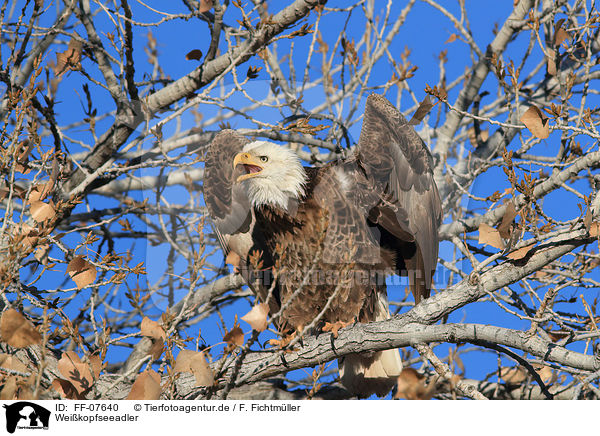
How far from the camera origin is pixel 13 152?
2330 mm

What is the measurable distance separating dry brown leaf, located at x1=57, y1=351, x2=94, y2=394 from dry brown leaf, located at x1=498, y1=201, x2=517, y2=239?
173cm

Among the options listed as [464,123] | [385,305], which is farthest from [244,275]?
[464,123]

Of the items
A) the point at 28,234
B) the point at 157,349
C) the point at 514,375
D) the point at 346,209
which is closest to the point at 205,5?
the point at 346,209

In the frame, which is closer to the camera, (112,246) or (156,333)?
(156,333)

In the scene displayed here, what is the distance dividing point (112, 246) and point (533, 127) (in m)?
2.93

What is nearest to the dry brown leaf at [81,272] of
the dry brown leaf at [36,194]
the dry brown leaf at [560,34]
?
the dry brown leaf at [36,194]

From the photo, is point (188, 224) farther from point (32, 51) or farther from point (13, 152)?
point (32, 51)

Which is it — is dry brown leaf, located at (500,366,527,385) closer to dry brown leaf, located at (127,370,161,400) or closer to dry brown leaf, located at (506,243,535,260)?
dry brown leaf, located at (506,243,535,260)

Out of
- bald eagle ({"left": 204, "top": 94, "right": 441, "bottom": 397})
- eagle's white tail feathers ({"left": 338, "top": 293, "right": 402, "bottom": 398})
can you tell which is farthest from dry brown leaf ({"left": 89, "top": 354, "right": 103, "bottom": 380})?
eagle's white tail feathers ({"left": 338, "top": 293, "right": 402, "bottom": 398})

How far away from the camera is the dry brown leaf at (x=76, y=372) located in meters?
2.02

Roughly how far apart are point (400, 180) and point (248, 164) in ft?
3.14

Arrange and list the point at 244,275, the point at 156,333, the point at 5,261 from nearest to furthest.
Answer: the point at 156,333, the point at 5,261, the point at 244,275

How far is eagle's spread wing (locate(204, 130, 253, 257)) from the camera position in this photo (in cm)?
361
